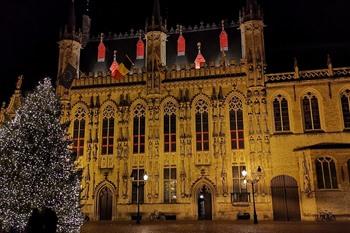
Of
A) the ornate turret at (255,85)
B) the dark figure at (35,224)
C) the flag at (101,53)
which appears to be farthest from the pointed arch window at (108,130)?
the dark figure at (35,224)

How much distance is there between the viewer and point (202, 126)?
3083 cm

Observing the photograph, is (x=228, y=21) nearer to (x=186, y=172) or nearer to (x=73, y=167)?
(x=186, y=172)

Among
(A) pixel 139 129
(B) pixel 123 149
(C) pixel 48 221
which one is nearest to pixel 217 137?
(A) pixel 139 129

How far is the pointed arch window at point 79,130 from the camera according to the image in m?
32.4

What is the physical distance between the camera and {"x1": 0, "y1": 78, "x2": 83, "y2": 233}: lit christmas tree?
1484cm

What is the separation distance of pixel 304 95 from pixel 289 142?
4.32 meters

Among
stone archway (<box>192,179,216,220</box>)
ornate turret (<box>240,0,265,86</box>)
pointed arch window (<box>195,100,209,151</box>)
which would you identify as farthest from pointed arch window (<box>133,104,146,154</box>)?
ornate turret (<box>240,0,265,86</box>)

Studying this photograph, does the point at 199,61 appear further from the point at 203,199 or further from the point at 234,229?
the point at 234,229

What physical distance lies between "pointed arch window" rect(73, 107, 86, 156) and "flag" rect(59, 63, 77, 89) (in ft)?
9.05

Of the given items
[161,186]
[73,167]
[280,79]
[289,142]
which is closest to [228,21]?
[280,79]

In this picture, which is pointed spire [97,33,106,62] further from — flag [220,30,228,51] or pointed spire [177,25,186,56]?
flag [220,30,228,51]

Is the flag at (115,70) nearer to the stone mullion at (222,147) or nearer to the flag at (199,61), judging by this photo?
the flag at (199,61)

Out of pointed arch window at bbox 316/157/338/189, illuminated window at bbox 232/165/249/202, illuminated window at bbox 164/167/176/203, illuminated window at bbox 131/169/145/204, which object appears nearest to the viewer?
pointed arch window at bbox 316/157/338/189

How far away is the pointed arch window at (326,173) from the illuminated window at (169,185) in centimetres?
1145
